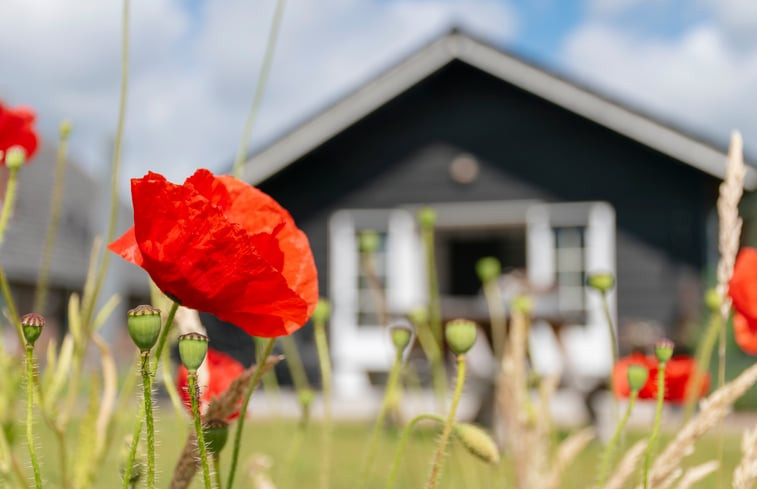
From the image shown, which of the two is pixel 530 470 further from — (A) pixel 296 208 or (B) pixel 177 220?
(A) pixel 296 208

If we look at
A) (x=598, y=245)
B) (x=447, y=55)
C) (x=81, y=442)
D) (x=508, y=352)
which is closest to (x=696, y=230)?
(x=598, y=245)

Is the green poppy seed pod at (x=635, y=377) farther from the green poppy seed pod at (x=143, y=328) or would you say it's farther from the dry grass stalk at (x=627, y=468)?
the green poppy seed pod at (x=143, y=328)

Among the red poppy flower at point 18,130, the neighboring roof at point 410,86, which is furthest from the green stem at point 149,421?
the neighboring roof at point 410,86

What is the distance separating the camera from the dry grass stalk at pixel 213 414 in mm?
494

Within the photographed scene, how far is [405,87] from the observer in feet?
30.7

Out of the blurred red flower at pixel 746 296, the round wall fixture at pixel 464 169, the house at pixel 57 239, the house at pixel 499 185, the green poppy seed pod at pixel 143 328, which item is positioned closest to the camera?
the green poppy seed pod at pixel 143 328

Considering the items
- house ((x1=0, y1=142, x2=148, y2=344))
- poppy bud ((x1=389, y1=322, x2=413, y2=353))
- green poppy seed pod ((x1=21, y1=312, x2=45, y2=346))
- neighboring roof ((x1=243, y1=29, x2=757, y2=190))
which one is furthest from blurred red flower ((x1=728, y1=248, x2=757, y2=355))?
house ((x1=0, y1=142, x2=148, y2=344))

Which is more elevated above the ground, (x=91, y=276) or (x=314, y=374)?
(x=314, y=374)

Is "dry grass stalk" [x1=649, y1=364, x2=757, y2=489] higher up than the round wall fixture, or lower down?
lower down

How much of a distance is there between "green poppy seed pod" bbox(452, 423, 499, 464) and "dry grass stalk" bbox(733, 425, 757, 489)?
5.5 inches

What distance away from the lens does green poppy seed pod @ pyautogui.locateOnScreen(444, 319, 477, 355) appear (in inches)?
19.8

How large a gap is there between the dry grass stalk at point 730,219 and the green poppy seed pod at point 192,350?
0.42 meters

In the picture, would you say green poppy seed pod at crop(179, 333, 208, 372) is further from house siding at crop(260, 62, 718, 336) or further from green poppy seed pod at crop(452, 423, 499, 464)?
house siding at crop(260, 62, 718, 336)

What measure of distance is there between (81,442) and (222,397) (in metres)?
0.21
